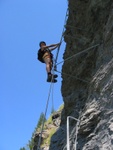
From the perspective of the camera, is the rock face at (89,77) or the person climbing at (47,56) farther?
the person climbing at (47,56)

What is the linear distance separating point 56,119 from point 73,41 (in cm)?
669

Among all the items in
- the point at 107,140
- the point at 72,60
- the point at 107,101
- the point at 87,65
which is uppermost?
the point at 72,60

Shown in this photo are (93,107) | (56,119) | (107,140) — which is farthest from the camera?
(56,119)

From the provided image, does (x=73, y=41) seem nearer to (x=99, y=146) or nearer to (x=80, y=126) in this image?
(x=80, y=126)

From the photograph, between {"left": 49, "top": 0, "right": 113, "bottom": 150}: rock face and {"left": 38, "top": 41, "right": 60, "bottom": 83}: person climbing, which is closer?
{"left": 49, "top": 0, "right": 113, "bottom": 150}: rock face

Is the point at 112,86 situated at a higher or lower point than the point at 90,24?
lower

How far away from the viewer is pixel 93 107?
25.9 feet

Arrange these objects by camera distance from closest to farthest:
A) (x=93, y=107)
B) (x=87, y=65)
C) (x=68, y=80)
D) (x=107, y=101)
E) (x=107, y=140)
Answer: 1. (x=107, y=140)
2. (x=107, y=101)
3. (x=93, y=107)
4. (x=87, y=65)
5. (x=68, y=80)

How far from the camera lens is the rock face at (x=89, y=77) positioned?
23.7ft

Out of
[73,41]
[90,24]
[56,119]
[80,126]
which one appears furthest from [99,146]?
[56,119]

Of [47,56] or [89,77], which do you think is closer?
[89,77]

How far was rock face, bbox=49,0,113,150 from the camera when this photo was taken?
23.7 ft

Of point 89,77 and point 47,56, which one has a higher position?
point 47,56

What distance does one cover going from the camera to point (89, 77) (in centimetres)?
1088
